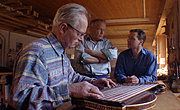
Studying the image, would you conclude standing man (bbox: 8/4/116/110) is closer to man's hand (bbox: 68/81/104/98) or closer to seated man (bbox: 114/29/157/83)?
man's hand (bbox: 68/81/104/98)

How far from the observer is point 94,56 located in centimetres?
272

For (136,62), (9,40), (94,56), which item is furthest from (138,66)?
(9,40)

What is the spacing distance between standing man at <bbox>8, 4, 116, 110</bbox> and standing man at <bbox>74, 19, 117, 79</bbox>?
4.24 feet

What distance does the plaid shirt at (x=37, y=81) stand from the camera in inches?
37.4

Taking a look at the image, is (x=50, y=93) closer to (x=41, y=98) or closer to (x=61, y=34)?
(x=41, y=98)

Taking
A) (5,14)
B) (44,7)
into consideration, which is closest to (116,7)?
(44,7)

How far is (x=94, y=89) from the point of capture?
110 centimetres

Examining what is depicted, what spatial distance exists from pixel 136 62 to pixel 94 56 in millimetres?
756

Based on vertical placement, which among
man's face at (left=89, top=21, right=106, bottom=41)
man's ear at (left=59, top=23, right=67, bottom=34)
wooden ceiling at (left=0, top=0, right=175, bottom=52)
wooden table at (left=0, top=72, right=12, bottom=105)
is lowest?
wooden table at (left=0, top=72, right=12, bottom=105)

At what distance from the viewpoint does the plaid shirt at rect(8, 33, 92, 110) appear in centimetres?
95

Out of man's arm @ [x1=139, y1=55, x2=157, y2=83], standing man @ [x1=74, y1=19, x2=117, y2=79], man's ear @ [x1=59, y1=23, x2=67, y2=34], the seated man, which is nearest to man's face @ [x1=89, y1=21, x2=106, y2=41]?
standing man @ [x1=74, y1=19, x2=117, y2=79]

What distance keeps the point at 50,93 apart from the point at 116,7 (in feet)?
14.8

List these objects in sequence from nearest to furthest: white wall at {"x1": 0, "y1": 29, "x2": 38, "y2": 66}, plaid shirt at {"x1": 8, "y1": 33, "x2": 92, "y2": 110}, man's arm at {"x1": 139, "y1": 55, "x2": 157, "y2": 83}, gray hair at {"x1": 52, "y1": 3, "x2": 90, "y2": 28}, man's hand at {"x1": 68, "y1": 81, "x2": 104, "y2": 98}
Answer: plaid shirt at {"x1": 8, "y1": 33, "x2": 92, "y2": 110}, man's hand at {"x1": 68, "y1": 81, "x2": 104, "y2": 98}, gray hair at {"x1": 52, "y1": 3, "x2": 90, "y2": 28}, man's arm at {"x1": 139, "y1": 55, "x2": 157, "y2": 83}, white wall at {"x1": 0, "y1": 29, "x2": 38, "y2": 66}

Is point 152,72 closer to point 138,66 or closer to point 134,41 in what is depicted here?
point 138,66
